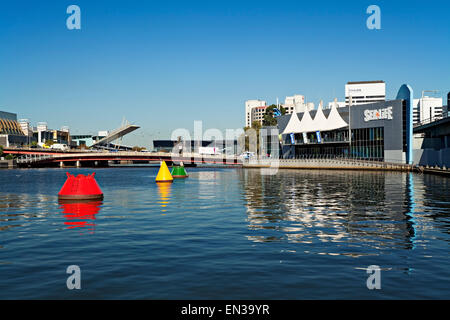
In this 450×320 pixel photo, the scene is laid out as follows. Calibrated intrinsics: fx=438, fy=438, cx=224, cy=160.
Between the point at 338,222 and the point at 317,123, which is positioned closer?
the point at 338,222

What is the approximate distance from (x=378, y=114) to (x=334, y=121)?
11.6 meters

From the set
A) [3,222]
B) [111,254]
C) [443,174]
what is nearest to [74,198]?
[3,222]

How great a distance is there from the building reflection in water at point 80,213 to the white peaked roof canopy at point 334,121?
7730 cm

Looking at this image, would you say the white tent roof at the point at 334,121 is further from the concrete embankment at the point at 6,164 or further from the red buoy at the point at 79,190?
the concrete embankment at the point at 6,164

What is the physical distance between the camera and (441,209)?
77.9ft

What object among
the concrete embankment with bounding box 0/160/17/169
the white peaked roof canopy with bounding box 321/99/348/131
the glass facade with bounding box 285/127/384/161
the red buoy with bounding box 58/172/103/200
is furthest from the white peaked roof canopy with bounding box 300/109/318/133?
the concrete embankment with bounding box 0/160/17/169

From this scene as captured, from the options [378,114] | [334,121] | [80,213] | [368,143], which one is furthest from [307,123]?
[80,213]

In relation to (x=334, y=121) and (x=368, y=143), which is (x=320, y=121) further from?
(x=368, y=143)

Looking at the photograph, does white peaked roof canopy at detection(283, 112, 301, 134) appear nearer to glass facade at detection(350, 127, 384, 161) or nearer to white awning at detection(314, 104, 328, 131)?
white awning at detection(314, 104, 328, 131)

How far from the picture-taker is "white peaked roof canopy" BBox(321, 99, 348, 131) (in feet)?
319

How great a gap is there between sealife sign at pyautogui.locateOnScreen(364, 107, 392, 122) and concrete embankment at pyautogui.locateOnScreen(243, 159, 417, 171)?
375 inches

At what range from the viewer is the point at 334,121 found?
324 feet

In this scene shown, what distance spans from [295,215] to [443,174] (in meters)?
47.6
